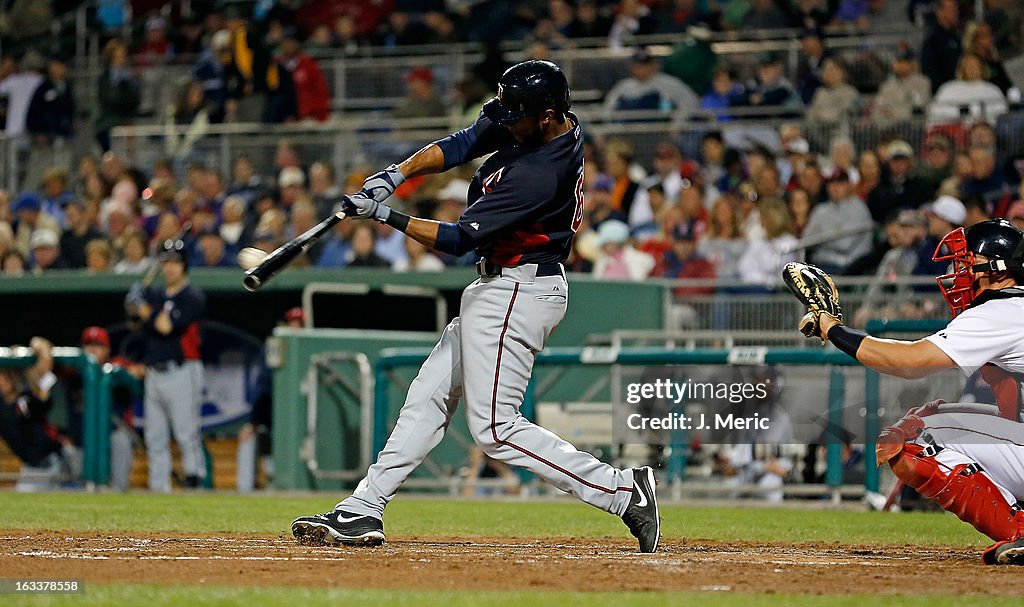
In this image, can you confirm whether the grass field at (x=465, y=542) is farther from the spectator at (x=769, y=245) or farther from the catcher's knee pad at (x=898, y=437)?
the spectator at (x=769, y=245)

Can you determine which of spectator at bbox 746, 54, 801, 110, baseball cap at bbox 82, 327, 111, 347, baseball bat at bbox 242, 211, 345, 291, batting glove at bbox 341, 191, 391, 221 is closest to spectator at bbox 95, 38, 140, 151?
baseball cap at bbox 82, 327, 111, 347

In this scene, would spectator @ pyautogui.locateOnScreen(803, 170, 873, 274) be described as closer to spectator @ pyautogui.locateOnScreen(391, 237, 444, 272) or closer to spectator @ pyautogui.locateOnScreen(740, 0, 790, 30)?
spectator @ pyautogui.locateOnScreen(391, 237, 444, 272)

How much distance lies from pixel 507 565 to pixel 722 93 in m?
10.6

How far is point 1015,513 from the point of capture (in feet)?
18.8

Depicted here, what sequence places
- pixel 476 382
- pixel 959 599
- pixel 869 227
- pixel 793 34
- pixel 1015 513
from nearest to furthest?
pixel 959 599 < pixel 1015 513 < pixel 476 382 < pixel 869 227 < pixel 793 34

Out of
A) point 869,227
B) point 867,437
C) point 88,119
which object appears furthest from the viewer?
point 88,119

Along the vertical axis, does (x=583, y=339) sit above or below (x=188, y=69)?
below

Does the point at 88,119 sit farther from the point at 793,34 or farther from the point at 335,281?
the point at 793,34

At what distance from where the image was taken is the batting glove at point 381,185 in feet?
19.6

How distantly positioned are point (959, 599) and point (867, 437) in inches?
229

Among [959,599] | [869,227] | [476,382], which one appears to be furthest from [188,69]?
[959,599]

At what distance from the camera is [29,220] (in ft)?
54.7

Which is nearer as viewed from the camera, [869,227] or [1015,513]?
[1015,513]

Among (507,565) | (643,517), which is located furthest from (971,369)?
(507,565)
